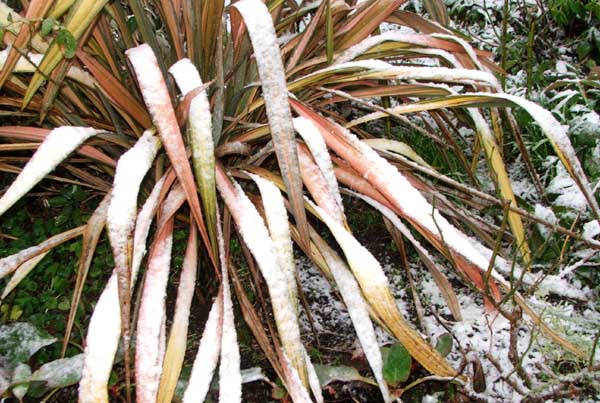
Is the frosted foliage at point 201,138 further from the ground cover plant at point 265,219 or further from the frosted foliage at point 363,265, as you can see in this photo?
the frosted foliage at point 363,265

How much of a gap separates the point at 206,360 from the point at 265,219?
0.34m

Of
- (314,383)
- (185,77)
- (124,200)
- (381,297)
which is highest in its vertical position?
(185,77)

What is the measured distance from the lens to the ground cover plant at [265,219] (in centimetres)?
103

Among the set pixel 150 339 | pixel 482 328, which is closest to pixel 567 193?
pixel 482 328

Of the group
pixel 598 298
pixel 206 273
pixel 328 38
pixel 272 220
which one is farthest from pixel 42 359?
pixel 598 298

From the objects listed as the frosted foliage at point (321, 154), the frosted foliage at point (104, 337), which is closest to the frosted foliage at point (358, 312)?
the frosted foliage at point (321, 154)

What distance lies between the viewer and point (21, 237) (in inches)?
63.1

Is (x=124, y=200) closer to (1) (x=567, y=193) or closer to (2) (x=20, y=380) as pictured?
(2) (x=20, y=380)

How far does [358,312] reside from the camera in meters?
1.11

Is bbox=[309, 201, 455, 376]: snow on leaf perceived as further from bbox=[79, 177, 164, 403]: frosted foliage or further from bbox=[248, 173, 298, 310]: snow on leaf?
bbox=[79, 177, 164, 403]: frosted foliage

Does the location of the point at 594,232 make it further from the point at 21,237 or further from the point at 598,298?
the point at 21,237

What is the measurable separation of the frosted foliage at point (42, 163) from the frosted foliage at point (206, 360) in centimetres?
36

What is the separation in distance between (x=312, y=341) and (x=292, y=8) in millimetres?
925

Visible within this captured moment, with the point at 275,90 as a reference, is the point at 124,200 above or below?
below
